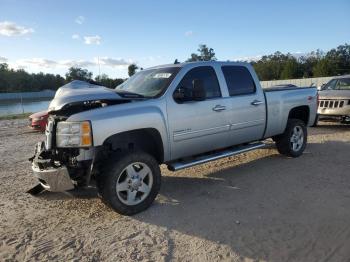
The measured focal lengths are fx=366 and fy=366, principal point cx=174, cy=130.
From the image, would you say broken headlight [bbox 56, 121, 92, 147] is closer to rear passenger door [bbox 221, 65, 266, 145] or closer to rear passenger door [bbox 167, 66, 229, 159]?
rear passenger door [bbox 167, 66, 229, 159]

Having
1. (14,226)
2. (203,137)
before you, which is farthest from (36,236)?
(203,137)

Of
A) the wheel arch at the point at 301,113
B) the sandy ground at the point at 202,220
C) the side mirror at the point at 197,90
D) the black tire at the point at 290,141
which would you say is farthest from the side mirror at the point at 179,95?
the wheel arch at the point at 301,113

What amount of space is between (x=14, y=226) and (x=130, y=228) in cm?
145

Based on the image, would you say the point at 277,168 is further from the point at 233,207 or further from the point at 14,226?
the point at 14,226

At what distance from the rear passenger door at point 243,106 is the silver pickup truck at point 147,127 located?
0.02 metres

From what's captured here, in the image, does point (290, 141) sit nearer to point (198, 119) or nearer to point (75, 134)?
point (198, 119)

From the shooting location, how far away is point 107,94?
4902 millimetres

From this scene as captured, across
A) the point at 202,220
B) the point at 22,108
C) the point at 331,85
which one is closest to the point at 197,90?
the point at 202,220

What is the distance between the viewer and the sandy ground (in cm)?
373

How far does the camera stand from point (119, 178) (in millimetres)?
4719

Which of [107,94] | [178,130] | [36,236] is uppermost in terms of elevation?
[107,94]

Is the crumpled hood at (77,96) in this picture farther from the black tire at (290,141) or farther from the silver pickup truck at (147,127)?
the black tire at (290,141)

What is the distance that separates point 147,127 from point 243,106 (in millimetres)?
2134

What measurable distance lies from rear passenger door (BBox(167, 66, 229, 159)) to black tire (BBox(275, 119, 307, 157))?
6.70 feet
